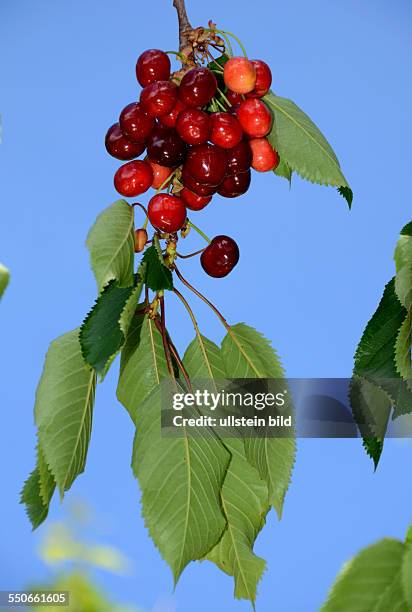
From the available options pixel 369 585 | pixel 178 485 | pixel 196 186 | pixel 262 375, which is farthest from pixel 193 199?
pixel 369 585

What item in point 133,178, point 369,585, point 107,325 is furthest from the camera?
point 133,178

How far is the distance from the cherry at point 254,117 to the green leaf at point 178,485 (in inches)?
14.5

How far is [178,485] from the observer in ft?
→ 3.24

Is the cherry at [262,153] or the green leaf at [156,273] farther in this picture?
the cherry at [262,153]

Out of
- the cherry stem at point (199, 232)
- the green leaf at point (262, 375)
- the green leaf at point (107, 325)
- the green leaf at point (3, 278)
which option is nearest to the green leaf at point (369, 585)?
the green leaf at point (3, 278)

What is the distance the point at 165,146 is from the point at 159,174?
5 centimetres

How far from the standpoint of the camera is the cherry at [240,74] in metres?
1.03

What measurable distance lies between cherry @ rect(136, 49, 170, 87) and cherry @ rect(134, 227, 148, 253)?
0.19 m

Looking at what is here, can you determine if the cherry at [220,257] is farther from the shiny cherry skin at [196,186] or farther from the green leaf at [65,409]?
the green leaf at [65,409]

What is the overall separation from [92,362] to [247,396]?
27cm

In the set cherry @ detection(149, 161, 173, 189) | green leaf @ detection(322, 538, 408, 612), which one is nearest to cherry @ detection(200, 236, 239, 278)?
cherry @ detection(149, 161, 173, 189)

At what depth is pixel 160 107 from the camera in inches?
39.8

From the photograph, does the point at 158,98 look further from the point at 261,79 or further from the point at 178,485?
the point at 178,485

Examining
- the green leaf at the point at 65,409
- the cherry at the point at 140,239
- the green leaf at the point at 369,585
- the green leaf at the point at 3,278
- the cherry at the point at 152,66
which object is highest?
the cherry at the point at 152,66
